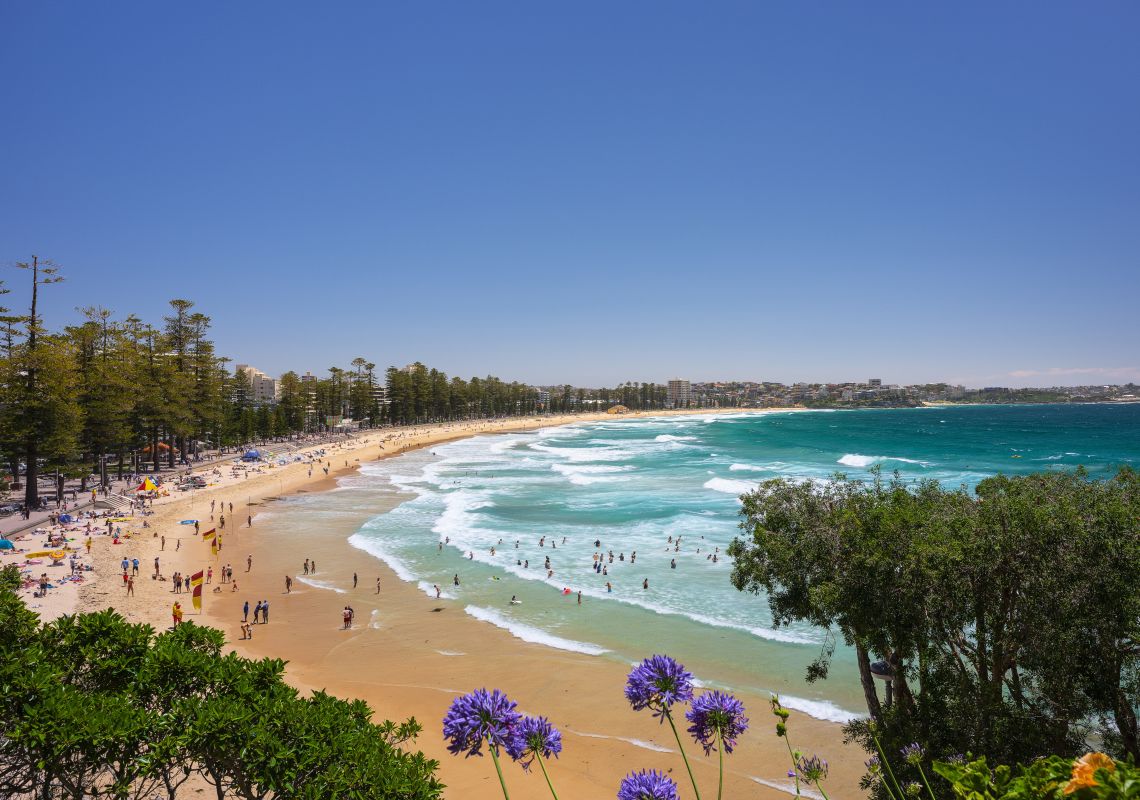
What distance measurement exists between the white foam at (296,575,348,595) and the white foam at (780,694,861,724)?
51.9 feet

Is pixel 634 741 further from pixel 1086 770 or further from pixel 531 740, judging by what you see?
pixel 1086 770

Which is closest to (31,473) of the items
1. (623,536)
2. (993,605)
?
(623,536)

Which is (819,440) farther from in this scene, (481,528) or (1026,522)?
(1026,522)

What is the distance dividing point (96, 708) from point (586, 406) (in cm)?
17598

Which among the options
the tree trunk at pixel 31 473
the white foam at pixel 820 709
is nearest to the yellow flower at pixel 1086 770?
the white foam at pixel 820 709

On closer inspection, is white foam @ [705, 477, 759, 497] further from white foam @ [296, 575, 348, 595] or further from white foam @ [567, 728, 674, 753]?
white foam @ [567, 728, 674, 753]

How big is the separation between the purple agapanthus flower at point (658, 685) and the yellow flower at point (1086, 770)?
5.76ft

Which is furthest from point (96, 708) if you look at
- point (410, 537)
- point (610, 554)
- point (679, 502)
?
point (679, 502)

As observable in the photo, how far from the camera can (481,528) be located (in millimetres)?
31375

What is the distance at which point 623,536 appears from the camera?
3014 centimetres

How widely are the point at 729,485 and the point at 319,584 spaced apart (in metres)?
31.3

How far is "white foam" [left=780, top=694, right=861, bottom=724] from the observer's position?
42.5ft

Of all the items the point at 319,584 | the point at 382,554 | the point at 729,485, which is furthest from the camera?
the point at 729,485

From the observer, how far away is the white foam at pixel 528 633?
669 inches
